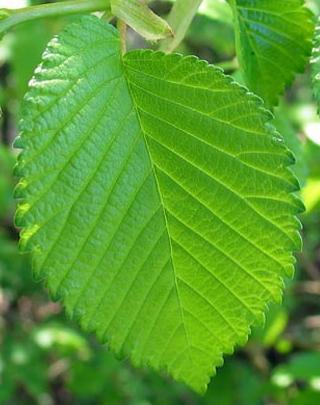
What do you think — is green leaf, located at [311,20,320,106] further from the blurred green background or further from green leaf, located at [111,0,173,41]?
the blurred green background

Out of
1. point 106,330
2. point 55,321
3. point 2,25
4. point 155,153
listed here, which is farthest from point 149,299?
point 55,321

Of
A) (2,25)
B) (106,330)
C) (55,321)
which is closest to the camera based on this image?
(2,25)

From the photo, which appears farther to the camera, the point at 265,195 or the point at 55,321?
the point at 55,321

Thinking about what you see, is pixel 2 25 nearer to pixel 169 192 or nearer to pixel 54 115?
pixel 54 115

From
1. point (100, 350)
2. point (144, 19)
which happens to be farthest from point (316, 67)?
point (100, 350)

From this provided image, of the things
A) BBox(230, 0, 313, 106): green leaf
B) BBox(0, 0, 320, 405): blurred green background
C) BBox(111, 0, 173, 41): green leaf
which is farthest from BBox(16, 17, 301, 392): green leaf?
BBox(0, 0, 320, 405): blurred green background

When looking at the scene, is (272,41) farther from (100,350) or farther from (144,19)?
(100,350)

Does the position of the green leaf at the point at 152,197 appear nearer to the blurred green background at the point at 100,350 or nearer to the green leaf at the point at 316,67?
the green leaf at the point at 316,67
